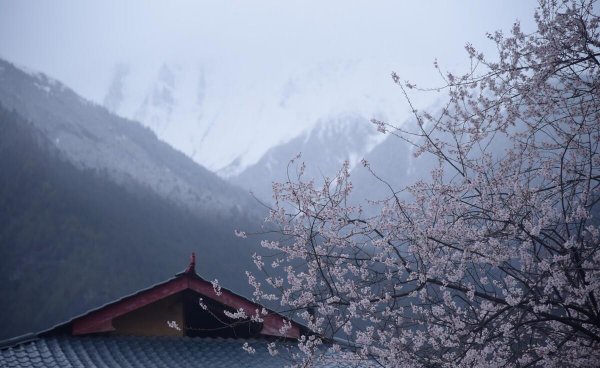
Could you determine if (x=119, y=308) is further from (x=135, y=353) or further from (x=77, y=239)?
(x=77, y=239)

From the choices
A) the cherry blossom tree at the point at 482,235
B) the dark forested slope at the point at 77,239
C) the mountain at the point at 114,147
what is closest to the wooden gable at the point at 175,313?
the cherry blossom tree at the point at 482,235

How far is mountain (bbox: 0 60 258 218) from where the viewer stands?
196ft

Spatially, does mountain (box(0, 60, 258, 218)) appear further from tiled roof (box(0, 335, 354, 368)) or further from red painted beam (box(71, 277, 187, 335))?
red painted beam (box(71, 277, 187, 335))

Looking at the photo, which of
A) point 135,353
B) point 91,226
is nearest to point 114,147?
point 91,226

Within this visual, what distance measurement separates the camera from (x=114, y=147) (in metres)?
74.1

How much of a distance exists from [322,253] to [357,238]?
45cm

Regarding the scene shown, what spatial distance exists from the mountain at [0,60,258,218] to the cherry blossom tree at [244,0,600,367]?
1946 inches

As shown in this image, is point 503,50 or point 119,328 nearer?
point 503,50

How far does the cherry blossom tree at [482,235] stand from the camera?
12.2 feet

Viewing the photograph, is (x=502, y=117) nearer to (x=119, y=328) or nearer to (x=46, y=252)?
(x=119, y=328)

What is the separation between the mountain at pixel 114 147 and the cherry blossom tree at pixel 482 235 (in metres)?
49.4

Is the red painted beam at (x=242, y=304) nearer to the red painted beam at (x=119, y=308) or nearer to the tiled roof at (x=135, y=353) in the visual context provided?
the red painted beam at (x=119, y=308)

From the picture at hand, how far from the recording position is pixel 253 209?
5809 cm

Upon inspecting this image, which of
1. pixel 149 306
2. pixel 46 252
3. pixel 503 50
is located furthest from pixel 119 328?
pixel 46 252
